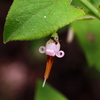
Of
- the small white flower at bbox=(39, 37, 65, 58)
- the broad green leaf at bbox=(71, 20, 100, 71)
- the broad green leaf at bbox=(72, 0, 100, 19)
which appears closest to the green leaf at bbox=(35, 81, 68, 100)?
the broad green leaf at bbox=(71, 20, 100, 71)

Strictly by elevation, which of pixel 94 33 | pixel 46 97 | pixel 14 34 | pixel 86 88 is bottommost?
pixel 86 88

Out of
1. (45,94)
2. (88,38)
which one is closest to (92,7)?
(88,38)

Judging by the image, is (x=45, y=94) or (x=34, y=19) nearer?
(x=34, y=19)

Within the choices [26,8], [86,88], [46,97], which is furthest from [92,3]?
[86,88]

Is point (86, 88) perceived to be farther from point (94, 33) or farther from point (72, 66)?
point (94, 33)

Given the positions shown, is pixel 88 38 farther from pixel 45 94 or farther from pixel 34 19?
pixel 34 19

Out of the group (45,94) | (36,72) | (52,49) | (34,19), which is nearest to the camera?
(34,19)
